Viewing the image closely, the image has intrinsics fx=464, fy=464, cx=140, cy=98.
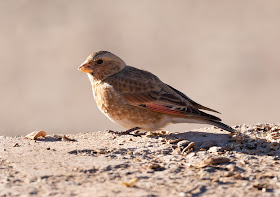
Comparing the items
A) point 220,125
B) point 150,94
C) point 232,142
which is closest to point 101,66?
point 150,94

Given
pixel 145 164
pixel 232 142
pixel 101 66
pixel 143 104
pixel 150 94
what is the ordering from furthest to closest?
pixel 101 66 → pixel 150 94 → pixel 143 104 → pixel 232 142 → pixel 145 164

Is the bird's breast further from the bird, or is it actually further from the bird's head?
the bird's head

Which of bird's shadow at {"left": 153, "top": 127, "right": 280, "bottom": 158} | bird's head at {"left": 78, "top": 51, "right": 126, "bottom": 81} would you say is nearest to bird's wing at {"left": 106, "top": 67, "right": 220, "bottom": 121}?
bird's head at {"left": 78, "top": 51, "right": 126, "bottom": 81}

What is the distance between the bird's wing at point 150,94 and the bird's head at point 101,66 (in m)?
0.13

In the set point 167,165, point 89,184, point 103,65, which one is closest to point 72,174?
point 89,184

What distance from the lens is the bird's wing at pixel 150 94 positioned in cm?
616

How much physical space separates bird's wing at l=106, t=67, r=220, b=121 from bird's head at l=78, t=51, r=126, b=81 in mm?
133

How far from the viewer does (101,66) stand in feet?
22.1

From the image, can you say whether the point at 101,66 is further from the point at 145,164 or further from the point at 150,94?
the point at 145,164

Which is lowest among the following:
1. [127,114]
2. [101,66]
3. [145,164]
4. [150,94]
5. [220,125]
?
[145,164]

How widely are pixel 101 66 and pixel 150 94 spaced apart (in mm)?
902

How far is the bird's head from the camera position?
22.1 feet

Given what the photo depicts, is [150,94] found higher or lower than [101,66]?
lower

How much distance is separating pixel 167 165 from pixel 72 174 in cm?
102
